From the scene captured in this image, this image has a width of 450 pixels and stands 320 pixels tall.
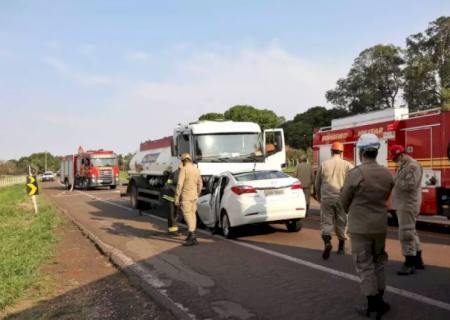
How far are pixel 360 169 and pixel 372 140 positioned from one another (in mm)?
344

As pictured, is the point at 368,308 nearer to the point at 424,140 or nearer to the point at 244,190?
the point at 244,190

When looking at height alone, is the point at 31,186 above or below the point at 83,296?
above

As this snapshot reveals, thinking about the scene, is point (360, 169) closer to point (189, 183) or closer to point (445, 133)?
point (189, 183)

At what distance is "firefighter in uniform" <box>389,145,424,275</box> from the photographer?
740cm

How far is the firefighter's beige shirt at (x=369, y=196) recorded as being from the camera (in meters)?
5.69

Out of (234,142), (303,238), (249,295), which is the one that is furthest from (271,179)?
(249,295)

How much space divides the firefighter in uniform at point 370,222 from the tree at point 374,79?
7075 cm

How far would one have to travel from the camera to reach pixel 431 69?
213 ft

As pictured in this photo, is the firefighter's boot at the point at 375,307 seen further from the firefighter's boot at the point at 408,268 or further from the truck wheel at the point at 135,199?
the truck wheel at the point at 135,199

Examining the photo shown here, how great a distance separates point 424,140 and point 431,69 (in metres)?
56.9

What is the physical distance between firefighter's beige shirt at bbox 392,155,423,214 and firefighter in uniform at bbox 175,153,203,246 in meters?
4.78

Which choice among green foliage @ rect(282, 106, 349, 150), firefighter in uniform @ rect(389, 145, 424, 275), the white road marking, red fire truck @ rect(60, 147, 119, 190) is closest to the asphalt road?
the white road marking

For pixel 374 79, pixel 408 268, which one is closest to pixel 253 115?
pixel 374 79

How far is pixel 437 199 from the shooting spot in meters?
12.0
